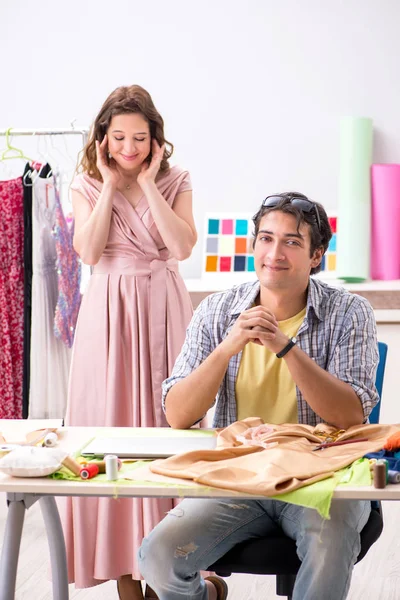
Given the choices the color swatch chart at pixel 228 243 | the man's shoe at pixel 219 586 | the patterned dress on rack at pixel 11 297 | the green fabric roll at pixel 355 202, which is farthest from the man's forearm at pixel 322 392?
the color swatch chart at pixel 228 243

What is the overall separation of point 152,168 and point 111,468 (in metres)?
1.32

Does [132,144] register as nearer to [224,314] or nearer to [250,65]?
[224,314]

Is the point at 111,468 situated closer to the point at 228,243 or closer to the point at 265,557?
the point at 265,557

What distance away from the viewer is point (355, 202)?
429 cm

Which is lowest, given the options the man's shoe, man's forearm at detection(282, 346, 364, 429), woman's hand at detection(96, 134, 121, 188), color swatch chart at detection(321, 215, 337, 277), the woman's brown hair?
the man's shoe

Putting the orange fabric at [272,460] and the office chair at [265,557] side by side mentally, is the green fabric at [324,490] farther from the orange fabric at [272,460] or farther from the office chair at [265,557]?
the office chair at [265,557]

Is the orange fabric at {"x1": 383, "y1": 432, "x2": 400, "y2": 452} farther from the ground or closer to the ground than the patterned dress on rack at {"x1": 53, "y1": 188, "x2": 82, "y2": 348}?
closer to the ground

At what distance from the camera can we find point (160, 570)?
190 cm

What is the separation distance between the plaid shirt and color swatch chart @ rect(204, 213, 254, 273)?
208 centimetres

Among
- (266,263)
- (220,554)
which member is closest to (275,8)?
(266,263)

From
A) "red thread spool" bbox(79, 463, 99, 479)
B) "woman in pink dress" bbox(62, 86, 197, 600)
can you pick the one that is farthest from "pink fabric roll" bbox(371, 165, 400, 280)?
"red thread spool" bbox(79, 463, 99, 479)

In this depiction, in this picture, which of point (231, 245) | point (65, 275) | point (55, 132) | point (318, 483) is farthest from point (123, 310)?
point (231, 245)

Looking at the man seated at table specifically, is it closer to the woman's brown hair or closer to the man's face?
the man's face

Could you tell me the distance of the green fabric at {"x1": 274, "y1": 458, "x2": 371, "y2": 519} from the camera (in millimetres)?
1634
